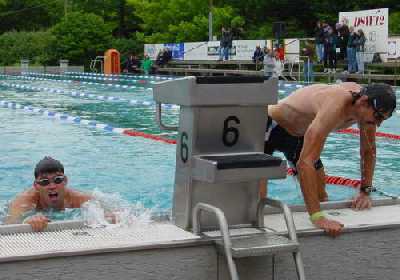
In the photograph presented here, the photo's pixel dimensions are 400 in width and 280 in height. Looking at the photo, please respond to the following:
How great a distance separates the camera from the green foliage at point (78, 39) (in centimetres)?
4447

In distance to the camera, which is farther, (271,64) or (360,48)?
(271,64)

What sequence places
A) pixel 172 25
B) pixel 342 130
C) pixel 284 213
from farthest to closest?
pixel 172 25
pixel 342 130
pixel 284 213

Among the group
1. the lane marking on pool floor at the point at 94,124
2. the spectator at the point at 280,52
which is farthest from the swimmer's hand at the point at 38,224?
the spectator at the point at 280,52

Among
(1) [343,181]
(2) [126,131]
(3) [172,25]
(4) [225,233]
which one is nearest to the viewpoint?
(4) [225,233]

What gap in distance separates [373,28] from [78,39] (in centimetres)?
2531

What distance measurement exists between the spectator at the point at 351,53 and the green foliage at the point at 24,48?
26636mm

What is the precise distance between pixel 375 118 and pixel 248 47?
2698 cm

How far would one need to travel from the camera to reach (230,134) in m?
3.69

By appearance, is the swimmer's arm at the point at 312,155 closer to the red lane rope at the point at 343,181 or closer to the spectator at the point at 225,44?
the red lane rope at the point at 343,181

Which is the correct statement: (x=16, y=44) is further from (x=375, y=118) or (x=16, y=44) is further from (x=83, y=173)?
(x=375, y=118)

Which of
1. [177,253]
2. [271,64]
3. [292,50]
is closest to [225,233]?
[177,253]

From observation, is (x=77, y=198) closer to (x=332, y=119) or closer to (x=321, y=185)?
(x=321, y=185)

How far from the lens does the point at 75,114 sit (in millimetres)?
15508

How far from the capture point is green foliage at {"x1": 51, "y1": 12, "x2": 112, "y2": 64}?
146 feet
